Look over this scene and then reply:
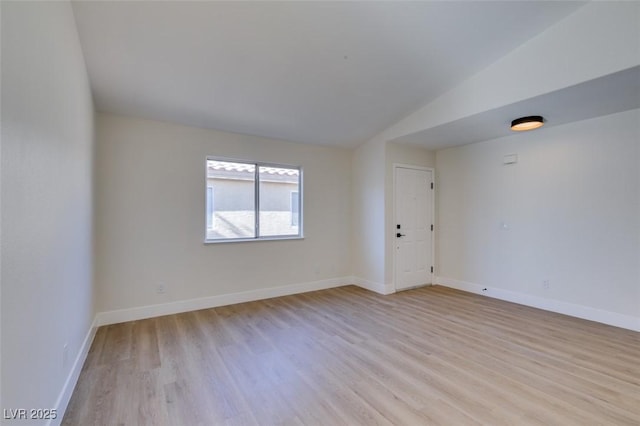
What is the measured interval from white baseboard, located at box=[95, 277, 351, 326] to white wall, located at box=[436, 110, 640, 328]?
2495 mm

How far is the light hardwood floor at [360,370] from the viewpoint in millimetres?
1936

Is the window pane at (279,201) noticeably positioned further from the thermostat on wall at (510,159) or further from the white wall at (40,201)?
the thermostat on wall at (510,159)

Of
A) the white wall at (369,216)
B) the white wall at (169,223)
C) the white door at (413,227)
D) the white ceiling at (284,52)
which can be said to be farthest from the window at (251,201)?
the white door at (413,227)

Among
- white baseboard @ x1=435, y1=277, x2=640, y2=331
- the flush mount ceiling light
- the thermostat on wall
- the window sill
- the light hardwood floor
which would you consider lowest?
the light hardwood floor

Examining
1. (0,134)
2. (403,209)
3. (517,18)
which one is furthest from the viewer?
(403,209)

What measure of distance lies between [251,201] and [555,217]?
4.30 m

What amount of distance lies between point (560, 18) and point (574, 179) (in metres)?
2.04

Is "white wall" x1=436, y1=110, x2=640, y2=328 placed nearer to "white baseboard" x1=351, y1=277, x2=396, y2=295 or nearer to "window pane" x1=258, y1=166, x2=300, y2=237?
"white baseboard" x1=351, y1=277, x2=396, y2=295

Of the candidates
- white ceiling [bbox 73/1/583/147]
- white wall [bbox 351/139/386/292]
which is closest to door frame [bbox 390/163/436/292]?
white wall [bbox 351/139/386/292]

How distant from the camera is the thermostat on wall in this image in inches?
170

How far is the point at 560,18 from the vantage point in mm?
Result: 2703

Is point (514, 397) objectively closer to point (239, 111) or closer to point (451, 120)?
point (451, 120)

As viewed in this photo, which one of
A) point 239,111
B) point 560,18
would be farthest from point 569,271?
point 239,111

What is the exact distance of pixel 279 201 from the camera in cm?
479
